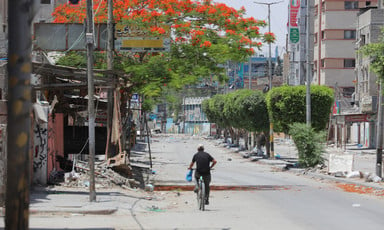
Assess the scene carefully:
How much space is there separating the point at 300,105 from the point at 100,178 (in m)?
21.8

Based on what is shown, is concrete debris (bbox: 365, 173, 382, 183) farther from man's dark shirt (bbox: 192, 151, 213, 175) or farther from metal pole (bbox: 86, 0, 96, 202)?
A: metal pole (bbox: 86, 0, 96, 202)

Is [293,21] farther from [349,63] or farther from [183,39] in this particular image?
[183,39]

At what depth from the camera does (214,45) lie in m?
29.9

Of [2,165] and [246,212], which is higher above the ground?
[2,165]

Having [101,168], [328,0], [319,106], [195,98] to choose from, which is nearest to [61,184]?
[101,168]

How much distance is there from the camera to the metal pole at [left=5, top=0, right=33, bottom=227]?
21.6ft

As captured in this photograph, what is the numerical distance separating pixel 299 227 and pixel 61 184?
37.1 feet

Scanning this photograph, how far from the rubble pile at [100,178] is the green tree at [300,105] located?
20567 mm

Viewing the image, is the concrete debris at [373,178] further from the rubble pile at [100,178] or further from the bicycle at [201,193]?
the bicycle at [201,193]

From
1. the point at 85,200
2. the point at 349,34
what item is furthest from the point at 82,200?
the point at 349,34

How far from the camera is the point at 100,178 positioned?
25.0 m

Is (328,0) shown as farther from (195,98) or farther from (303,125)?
(195,98)

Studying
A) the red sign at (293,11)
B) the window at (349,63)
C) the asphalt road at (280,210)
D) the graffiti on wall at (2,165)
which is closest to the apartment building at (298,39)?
the red sign at (293,11)

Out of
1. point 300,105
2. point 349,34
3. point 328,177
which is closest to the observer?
point 328,177
